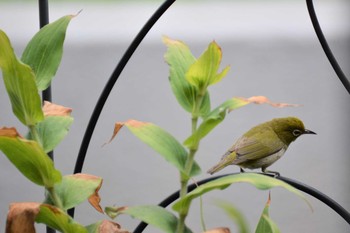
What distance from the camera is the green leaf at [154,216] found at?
360mm

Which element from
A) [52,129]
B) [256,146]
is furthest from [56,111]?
[256,146]

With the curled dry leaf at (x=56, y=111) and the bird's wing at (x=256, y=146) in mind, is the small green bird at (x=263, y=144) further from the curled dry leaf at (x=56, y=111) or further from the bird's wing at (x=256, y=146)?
the curled dry leaf at (x=56, y=111)

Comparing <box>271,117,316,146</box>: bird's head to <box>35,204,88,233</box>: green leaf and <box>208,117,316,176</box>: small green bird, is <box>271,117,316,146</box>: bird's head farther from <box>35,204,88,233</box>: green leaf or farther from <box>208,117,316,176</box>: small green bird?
<box>35,204,88,233</box>: green leaf

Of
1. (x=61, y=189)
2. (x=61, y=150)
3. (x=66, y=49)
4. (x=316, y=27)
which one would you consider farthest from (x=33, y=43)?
(x=66, y=49)

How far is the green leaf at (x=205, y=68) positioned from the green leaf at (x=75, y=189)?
0.25 feet

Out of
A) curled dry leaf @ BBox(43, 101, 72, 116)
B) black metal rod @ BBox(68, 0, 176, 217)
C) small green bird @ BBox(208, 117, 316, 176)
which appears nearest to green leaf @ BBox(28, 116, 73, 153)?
curled dry leaf @ BBox(43, 101, 72, 116)

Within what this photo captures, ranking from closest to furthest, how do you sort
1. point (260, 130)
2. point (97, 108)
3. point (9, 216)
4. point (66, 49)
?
point (9, 216) < point (97, 108) < point (260, 130) < point (66, 49)

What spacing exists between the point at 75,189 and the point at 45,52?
83 millimetres

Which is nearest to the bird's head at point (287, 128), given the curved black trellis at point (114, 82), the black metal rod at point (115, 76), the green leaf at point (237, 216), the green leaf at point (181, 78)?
the curved black trellis at point (114, 82)

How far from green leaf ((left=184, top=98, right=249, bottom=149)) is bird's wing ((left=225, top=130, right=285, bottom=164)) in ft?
1.30

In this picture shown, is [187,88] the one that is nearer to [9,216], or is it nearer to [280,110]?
[9,216]

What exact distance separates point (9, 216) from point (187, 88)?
12 centimetres

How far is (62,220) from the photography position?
1.20ft

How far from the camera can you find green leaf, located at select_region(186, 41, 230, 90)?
0.38m
